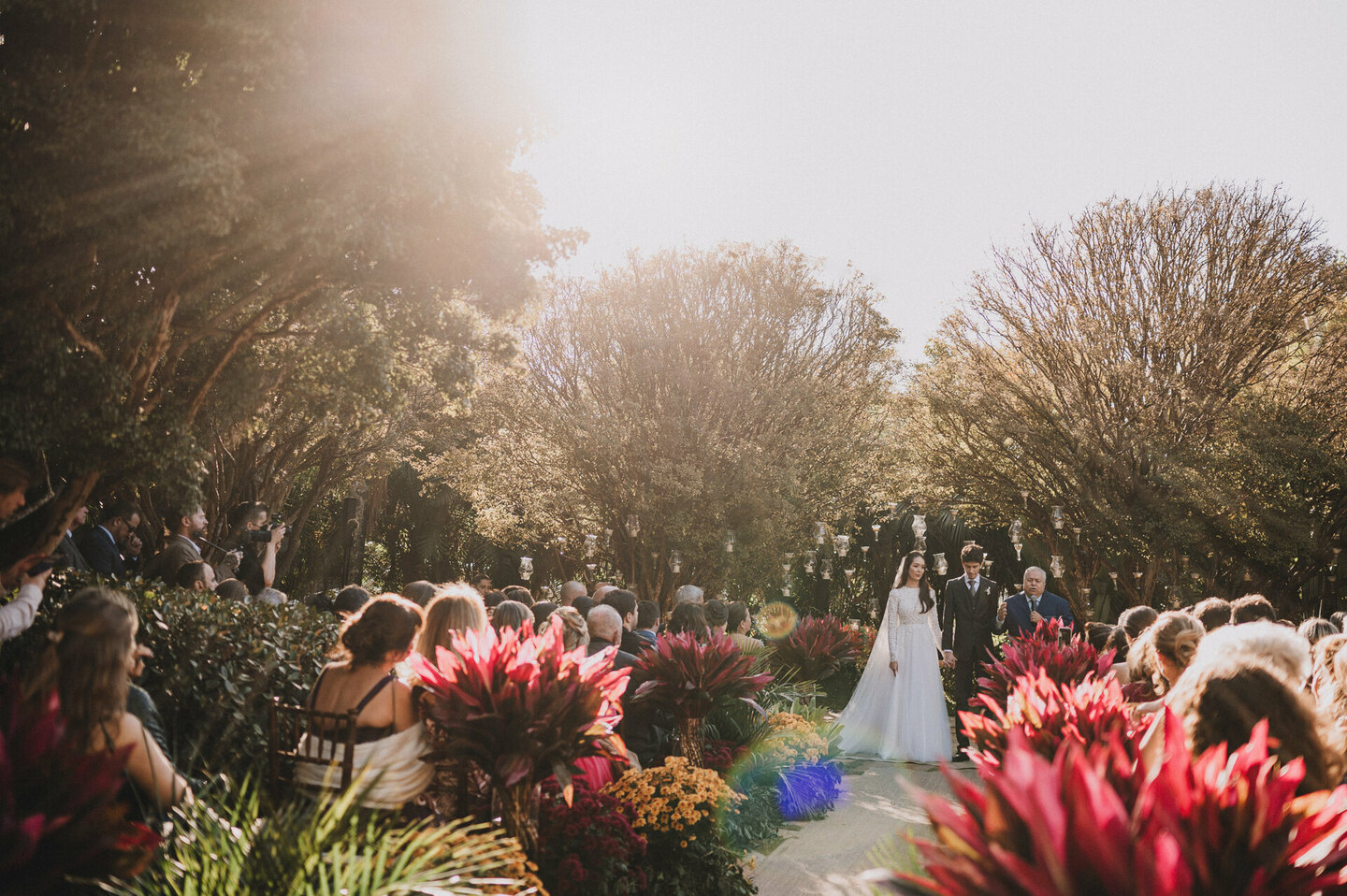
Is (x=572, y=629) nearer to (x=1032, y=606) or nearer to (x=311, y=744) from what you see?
(x=311, y=744)

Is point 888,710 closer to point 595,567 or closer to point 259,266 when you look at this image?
point 259,266

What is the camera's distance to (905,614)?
9.98 metres

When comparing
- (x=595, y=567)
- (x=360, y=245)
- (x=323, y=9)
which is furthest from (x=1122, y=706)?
(x=595, y=567)

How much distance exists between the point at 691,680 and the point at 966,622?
5189 millimetres

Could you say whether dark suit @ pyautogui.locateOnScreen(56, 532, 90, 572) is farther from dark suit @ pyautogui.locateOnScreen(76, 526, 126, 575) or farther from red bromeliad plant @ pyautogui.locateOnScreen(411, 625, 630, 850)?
red bromeliad plant @ pyautogui.locateOnScreen(411, 625, 630, 850)

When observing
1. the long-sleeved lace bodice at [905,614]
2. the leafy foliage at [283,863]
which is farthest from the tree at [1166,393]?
the leafy foliage at [283,863]

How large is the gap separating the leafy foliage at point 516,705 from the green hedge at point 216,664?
1.70 m

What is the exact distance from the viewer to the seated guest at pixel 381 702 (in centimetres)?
Answer: 362

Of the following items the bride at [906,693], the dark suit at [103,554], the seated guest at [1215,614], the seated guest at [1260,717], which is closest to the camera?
the seated guest at [1260,717]

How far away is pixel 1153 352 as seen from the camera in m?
16.8

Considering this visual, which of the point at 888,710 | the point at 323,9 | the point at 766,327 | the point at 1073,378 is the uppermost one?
the point at 766,327

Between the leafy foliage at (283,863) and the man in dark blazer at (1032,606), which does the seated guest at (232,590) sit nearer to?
the leafy foliage at (283,863)

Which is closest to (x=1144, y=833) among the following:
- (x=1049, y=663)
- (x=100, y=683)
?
(x=100, y=683)

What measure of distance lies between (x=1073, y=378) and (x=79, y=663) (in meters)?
17.8
